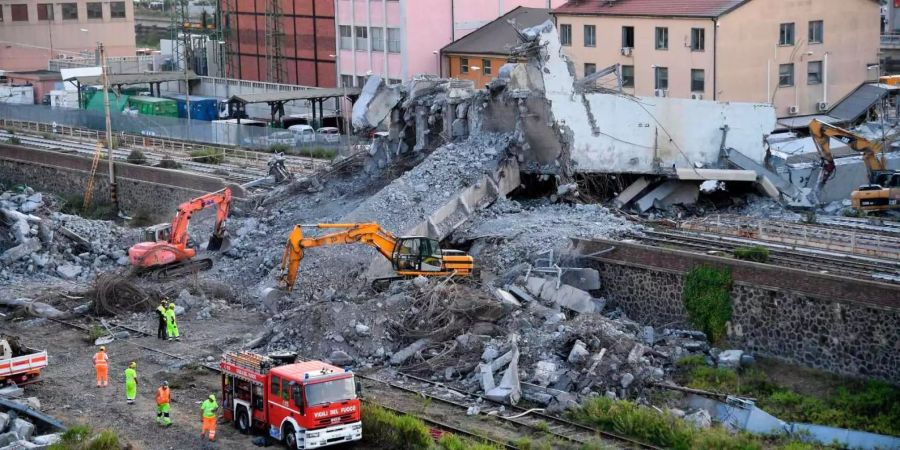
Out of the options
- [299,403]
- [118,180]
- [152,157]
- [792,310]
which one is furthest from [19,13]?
[299,403]

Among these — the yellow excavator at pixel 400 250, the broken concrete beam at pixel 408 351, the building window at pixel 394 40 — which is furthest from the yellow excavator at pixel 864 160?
the building window at pixel 394 40

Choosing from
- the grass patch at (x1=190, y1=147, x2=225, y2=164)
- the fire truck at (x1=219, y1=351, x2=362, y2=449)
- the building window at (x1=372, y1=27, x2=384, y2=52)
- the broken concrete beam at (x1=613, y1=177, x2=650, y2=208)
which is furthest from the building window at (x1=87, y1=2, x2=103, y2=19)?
the fire truck at (x1=219, y1=351, x2=362, y2=449)

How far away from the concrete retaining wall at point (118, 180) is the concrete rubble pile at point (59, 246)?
4.54 meters

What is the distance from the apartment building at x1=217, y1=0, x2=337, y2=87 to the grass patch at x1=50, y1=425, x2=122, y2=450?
46.8 m

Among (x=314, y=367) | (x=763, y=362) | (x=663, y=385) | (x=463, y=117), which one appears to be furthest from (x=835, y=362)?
(x=463, y=117)

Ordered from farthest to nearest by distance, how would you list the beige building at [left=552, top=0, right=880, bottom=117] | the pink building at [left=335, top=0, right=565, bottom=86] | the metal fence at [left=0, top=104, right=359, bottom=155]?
the pink building at [left=335, top=0, right=565, bottom=86] < the metal fence at [left=0, top=104, right=359, bottom=155] < the beige building at [left=552, top=0, right=880, bottom=117]

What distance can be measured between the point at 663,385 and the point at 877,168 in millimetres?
17189

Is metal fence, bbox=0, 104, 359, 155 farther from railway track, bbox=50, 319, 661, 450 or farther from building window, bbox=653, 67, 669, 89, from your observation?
railway track, bbox=50, 319, 661, 450

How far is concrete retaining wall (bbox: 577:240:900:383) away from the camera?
2570cm

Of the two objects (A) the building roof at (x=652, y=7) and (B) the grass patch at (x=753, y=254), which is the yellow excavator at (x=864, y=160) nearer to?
(B) the grass patch at (x=753, y=254)

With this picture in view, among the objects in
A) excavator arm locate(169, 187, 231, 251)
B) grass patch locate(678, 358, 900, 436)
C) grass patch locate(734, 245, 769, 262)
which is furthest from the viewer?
excavator arm locate(169, 187, 231, 251)

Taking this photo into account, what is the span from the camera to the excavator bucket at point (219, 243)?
37.9m

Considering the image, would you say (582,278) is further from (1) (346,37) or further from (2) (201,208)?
(1) (346,37)

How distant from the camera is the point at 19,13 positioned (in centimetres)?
8975
